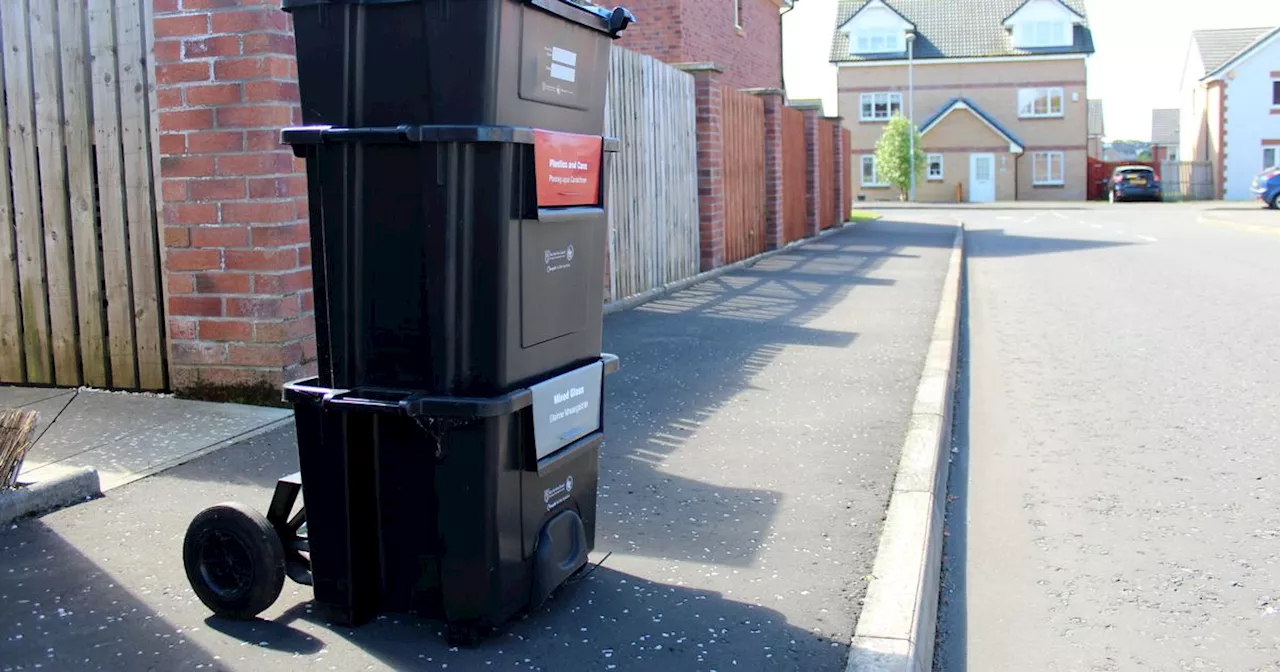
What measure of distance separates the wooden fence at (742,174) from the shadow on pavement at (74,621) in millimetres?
11620

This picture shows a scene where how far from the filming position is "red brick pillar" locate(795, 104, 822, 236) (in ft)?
69.5

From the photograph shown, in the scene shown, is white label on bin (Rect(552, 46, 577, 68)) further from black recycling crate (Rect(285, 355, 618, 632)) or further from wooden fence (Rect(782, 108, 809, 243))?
wooden fence (Rect(782, 108, 809, 243))

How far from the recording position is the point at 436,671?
323cm

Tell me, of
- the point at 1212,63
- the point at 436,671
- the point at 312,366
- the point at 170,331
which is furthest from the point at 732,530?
the point at 1212,63

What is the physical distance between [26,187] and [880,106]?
2080 inches

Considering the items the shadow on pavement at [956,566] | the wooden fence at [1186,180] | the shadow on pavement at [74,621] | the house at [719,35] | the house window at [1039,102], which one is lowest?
the shadow on pavement at [956,566]

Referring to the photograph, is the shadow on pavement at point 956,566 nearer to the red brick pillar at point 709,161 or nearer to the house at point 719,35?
the red brick pillar at point 709,161

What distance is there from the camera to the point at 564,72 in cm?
344

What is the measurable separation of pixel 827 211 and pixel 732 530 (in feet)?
66.2

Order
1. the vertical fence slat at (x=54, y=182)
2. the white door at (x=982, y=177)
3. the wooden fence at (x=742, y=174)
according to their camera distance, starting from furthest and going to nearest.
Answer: the white door at (x=982, y=177)
the wooden fence at (x=742, y=174)
the vertical fence slat at (x=54, y=182)

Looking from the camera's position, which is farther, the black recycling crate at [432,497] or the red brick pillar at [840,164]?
the red brick pillar at [840,164]

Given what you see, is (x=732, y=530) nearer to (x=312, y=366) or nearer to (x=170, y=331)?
(x=312, y=366)

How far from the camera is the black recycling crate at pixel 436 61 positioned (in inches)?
124

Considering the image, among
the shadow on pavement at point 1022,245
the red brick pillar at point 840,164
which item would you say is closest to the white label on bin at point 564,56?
the shadow on pavement at point 1022,245
